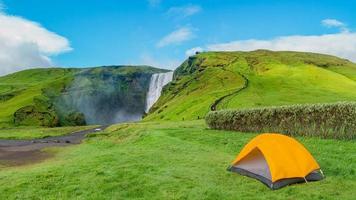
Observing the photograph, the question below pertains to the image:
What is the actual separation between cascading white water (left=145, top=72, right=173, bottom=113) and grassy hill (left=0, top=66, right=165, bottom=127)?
29.8 feet

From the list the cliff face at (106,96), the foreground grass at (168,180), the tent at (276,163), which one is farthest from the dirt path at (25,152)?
the cliff face at (106,96)

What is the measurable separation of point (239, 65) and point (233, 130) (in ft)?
289

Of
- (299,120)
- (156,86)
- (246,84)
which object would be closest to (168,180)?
(299,120)

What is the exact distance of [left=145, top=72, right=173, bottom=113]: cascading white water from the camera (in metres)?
131

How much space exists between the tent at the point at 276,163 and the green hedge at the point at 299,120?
37.3ft

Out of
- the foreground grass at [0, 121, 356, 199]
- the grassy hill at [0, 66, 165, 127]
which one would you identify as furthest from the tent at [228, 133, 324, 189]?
the grassy hill at [0, 66, 165, 127]

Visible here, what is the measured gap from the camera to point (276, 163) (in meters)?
18.7

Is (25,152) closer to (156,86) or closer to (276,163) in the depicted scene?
(276,163)

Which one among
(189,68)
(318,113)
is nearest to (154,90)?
(189,68)

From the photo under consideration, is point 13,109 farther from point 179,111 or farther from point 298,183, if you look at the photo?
point 298,183

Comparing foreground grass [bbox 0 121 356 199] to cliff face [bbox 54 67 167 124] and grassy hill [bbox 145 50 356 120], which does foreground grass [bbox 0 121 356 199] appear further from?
cliff face [bbox 54 67 167 124]

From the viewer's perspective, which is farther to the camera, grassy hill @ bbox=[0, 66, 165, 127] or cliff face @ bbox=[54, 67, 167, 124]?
cliff face @ bbox=[54, 67, 167, 124]

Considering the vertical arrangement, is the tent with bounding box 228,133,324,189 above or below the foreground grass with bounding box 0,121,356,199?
above

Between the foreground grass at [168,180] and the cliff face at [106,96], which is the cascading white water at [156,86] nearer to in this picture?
the cliff face at [106,96]
